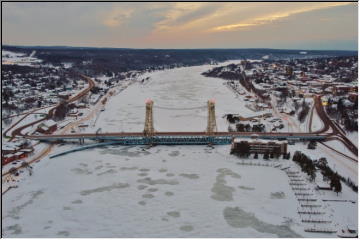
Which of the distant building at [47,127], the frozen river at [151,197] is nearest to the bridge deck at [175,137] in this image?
the frozen river at [151,197]

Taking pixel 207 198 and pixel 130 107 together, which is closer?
pixel 207 198

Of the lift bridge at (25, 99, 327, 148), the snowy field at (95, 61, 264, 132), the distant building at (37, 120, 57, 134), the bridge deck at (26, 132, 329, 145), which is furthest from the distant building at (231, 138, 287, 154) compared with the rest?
the distant building at (37, 120, 57, 134)

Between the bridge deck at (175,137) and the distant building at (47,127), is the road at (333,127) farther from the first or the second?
Answer: the distant building at (47,127)

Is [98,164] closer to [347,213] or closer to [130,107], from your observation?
[347,213]

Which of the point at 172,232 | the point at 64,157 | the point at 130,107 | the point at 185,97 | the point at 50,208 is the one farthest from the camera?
the point at 185,97

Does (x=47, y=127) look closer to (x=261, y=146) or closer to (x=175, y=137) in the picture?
(x=175, y=137)

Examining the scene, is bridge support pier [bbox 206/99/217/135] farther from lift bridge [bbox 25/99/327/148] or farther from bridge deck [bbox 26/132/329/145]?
bridge deck [bbox 26/132/329/145]

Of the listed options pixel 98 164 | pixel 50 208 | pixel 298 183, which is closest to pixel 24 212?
pixel 50 208
